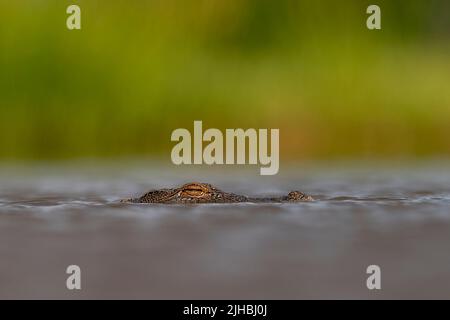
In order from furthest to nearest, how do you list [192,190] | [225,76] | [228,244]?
1. [225,76]
2. [192,190]
3. [228,244]

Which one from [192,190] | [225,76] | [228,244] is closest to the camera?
[228,244]

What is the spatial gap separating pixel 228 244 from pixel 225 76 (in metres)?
23.8

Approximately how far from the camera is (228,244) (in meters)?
12.8

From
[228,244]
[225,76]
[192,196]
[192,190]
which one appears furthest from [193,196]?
[225,76]

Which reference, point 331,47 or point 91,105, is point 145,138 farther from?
point 331,47

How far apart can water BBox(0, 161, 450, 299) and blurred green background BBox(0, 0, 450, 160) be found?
36.0 ft

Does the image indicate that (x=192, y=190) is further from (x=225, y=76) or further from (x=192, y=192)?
(x=225, y=76)

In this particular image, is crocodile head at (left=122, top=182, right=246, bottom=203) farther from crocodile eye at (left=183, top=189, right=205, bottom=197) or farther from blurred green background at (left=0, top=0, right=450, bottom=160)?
blurred green background at (left=0, top=0, right=450, bottom=160)

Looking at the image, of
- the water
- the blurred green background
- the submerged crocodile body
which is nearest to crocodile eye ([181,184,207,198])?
the submerged crocodile body

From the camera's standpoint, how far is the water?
33.9ft

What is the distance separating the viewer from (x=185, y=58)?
36031mm

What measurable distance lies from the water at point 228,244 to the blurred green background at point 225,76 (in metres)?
11.0

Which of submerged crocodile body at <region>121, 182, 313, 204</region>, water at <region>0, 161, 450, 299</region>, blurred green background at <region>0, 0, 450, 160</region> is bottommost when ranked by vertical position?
water at <region>0, 161, 450, 299</region>
